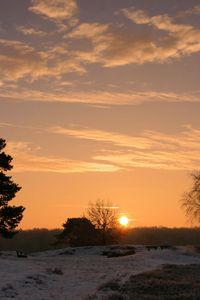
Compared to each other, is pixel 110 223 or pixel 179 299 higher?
pixel 110 223

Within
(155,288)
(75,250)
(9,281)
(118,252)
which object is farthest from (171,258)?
(9,281)

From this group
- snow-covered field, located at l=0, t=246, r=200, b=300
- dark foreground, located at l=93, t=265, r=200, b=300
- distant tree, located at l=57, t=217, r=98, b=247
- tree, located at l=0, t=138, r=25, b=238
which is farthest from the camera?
distant tree, located at l=57, t=217, r=98, b=247

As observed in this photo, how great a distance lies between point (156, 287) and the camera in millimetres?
29438

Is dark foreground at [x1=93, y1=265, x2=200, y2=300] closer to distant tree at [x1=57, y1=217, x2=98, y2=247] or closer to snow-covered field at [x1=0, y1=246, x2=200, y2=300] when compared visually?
snow-covered field at [x1=0, y1=246, x2=200, y2=300]

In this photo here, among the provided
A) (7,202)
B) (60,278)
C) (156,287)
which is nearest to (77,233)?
(7,202)

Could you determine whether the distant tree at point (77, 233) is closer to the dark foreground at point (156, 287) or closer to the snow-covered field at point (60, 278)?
the snow-covered field at point (60, 278)

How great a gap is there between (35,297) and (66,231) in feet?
179

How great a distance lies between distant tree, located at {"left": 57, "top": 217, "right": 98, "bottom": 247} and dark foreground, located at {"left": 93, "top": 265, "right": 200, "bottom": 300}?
4302 centimetres

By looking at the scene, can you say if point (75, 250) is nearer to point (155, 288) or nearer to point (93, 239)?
point (93, 239)

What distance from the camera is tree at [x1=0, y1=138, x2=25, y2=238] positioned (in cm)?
5606

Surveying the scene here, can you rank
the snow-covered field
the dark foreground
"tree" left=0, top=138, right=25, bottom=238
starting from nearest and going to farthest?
the dark foreground < the snow-covered field < "tree" left=0, top=138, right=25, bottom=238

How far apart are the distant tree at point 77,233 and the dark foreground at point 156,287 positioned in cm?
4302

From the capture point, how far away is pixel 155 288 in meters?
29.1

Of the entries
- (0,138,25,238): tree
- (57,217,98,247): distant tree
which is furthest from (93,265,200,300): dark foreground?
(57,217,98,247): distant tree
